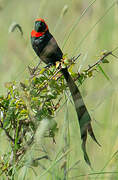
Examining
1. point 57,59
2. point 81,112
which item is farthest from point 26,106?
point 57,59

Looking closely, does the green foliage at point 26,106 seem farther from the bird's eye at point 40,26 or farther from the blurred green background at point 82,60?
the bird's eye at point 40,26

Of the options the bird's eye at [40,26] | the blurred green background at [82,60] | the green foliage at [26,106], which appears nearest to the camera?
the green foliage at [26,106]

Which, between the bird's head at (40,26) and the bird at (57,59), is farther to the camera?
the bird's head at (40,26)

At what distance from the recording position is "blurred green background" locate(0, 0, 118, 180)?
1.67 m

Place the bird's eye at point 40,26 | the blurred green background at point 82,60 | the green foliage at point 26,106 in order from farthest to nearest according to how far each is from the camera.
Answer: the bird's eye at point 40,26
the blurred green background at point 82,60
the green foliage at point 26,106

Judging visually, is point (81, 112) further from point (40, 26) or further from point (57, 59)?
point (40, 26)

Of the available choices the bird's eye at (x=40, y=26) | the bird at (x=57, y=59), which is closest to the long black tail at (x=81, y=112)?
the bird at (x=57, y=59)

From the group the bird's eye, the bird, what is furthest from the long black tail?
the bird's eye

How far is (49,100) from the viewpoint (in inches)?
65.9

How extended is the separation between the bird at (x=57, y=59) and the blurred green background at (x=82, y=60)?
45 millimetres

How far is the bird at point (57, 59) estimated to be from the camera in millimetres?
1635

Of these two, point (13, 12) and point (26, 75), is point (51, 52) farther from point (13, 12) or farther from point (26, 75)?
point (13, 12)

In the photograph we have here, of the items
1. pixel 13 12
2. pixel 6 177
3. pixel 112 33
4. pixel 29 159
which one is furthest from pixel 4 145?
pixel 13 12

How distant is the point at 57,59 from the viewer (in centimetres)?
221
